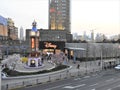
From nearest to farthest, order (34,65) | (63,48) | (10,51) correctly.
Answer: (34,65) < (63,48) < (10,51)

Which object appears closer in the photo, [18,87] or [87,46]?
[18,87]

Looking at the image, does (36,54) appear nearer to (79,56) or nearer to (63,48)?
(79,56)

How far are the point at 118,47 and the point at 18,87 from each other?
10791 centimetres

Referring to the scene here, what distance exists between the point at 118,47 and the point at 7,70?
88.7 metres

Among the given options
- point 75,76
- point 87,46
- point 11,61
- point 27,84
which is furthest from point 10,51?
point 27,84

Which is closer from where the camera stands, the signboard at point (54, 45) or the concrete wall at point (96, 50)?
the concrete wall at point (96, 50)

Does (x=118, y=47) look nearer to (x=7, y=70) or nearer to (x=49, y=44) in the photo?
(x=49, y=44)

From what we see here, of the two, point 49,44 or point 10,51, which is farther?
point 10,51

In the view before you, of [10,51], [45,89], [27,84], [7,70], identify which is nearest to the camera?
[45,89]

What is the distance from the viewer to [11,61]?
6319cm

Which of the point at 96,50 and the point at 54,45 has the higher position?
the point at 54,45

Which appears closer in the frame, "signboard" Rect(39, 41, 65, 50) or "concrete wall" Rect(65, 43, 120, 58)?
"concrete wall" Rect(65, 43, 120, 58)

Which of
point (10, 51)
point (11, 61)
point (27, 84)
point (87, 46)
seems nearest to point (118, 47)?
point (87, 46)

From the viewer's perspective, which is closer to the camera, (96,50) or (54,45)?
(96,50)
